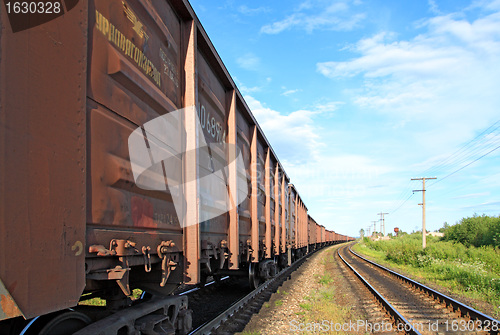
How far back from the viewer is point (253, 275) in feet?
29.4

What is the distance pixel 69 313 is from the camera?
2.53 metres

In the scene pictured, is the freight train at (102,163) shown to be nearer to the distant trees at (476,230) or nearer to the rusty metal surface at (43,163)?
the rusty metal surface at (43,163)

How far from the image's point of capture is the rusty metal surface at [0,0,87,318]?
169 cm

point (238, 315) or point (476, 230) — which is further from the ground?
point (238, 315)

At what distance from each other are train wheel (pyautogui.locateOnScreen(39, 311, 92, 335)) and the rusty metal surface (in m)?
0.51

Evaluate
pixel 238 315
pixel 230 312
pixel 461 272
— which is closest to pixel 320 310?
pixel 238 315

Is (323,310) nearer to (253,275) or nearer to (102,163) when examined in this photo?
(253,275)

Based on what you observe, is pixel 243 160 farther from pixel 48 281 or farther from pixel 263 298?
pixel 48 281

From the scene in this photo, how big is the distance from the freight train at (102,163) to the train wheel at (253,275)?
13.1 feet

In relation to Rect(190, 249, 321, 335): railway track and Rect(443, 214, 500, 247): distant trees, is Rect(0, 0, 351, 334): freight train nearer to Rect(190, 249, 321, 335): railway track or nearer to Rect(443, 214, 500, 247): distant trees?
Rect(190, 249, 321, 335): railway track

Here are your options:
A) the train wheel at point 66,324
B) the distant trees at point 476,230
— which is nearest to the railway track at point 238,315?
the train wheel at point 66,324

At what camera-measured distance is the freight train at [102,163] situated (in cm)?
176

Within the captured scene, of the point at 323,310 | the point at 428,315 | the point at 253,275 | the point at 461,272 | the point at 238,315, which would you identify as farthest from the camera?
the point at 461,272

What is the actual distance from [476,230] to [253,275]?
3446 cm
